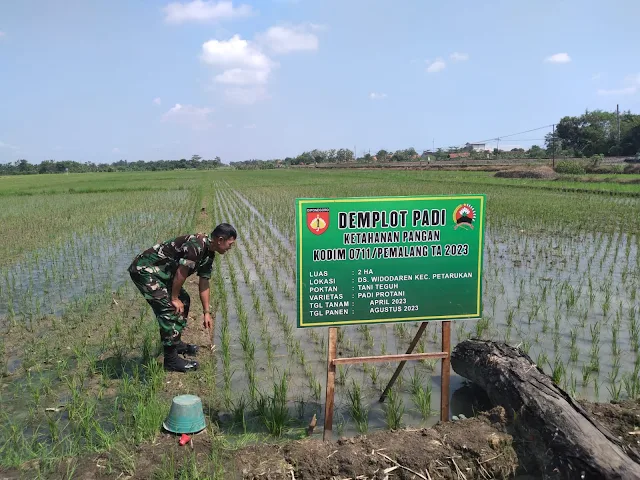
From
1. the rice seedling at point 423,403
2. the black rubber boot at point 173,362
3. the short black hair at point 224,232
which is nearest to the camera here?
the rice seedling at point 423,403

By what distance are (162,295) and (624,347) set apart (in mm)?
4207

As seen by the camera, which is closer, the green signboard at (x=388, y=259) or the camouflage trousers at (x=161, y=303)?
the green signboard at (x=388, y=259)

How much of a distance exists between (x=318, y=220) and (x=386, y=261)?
0.53 meters

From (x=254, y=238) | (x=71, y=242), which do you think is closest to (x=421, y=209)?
(x=254, y=238)

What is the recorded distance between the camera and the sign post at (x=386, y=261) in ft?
9.83

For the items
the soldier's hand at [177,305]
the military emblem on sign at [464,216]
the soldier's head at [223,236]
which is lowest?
the soldier's hand at [177,305]

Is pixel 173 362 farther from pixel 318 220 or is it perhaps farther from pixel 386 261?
pixel 386 261

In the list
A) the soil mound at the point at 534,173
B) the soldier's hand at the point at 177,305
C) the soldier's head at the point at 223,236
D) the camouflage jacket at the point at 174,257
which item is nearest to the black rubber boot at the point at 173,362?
the soldier's hand at the point at 177,305

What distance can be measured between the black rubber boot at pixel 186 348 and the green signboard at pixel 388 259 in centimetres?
166

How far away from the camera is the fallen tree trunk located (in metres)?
2.33

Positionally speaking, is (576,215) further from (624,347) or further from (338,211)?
(338,211)

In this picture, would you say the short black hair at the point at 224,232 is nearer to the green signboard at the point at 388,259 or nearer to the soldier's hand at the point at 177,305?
the soldier's hand at the point at 177,305

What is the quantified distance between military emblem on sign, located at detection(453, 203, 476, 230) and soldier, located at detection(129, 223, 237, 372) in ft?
5.66

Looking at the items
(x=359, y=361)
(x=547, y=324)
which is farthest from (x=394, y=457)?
(x=547, y=324)
